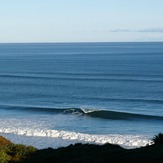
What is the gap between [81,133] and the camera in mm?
39281

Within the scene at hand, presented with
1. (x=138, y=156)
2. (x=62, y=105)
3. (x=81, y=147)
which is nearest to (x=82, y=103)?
(x=62, y=105)

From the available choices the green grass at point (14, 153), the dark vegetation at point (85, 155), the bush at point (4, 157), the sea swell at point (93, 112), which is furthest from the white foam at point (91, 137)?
the bush at point (4, 157)

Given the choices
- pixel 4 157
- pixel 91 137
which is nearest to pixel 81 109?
pixel 91 137

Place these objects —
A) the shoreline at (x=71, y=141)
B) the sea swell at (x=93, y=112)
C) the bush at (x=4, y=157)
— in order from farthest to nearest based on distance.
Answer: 1. the sea swell at (x=93, y=112)
2. the shoreline at (x=71, y=141)
3. the bush at (x=4, y=157)

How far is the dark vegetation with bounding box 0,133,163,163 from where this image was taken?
16203 millimetres

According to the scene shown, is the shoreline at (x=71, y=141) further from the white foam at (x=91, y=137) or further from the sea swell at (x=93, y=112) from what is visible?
the sea swell at (x=93, y=112)

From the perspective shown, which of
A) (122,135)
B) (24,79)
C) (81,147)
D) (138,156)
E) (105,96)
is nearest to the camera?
(138,156)

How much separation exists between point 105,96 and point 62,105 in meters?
9.56

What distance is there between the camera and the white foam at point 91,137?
3534 centimetres

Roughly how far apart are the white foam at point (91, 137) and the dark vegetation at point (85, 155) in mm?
14410

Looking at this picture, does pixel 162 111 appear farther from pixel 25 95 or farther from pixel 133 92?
pixel 25 95

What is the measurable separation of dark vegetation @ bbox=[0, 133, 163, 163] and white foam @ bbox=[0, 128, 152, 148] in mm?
14410

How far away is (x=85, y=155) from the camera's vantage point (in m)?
18.0

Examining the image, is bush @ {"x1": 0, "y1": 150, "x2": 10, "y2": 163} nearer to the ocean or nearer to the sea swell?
the ocean
